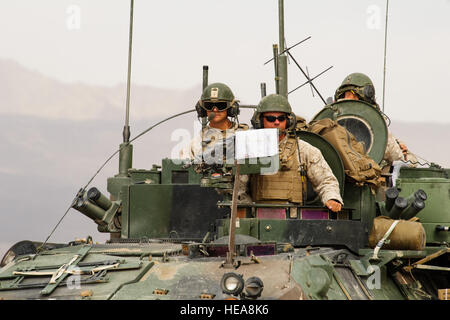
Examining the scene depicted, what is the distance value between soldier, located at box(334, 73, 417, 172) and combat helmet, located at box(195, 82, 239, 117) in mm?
3643

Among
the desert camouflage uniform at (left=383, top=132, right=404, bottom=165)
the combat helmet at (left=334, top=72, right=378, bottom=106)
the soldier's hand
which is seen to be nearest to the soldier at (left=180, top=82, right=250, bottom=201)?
the soldier's hand

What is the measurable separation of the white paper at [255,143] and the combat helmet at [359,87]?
774 centimetres

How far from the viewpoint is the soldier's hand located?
12398mm

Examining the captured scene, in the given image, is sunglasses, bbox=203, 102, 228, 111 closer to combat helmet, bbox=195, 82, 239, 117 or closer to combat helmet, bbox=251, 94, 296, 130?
combat helmet, bbox=195, 82, 239, 117

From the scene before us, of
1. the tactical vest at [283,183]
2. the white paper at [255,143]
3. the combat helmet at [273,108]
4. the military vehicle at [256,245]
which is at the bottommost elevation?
the military vehicle at [256,245]

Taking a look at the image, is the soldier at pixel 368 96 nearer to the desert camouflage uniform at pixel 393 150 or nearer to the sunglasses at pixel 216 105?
the desert camouflage uniform at pixel 393 150

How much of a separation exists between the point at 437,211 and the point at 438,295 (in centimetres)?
225

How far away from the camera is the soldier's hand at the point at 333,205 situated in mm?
12398

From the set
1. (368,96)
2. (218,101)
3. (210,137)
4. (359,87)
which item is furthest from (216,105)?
(359,87)

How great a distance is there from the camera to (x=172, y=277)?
9797mm

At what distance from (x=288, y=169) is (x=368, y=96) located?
554 centimetres

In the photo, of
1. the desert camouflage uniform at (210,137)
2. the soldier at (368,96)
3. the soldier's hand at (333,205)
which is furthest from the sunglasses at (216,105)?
the soldier at (368,96)
